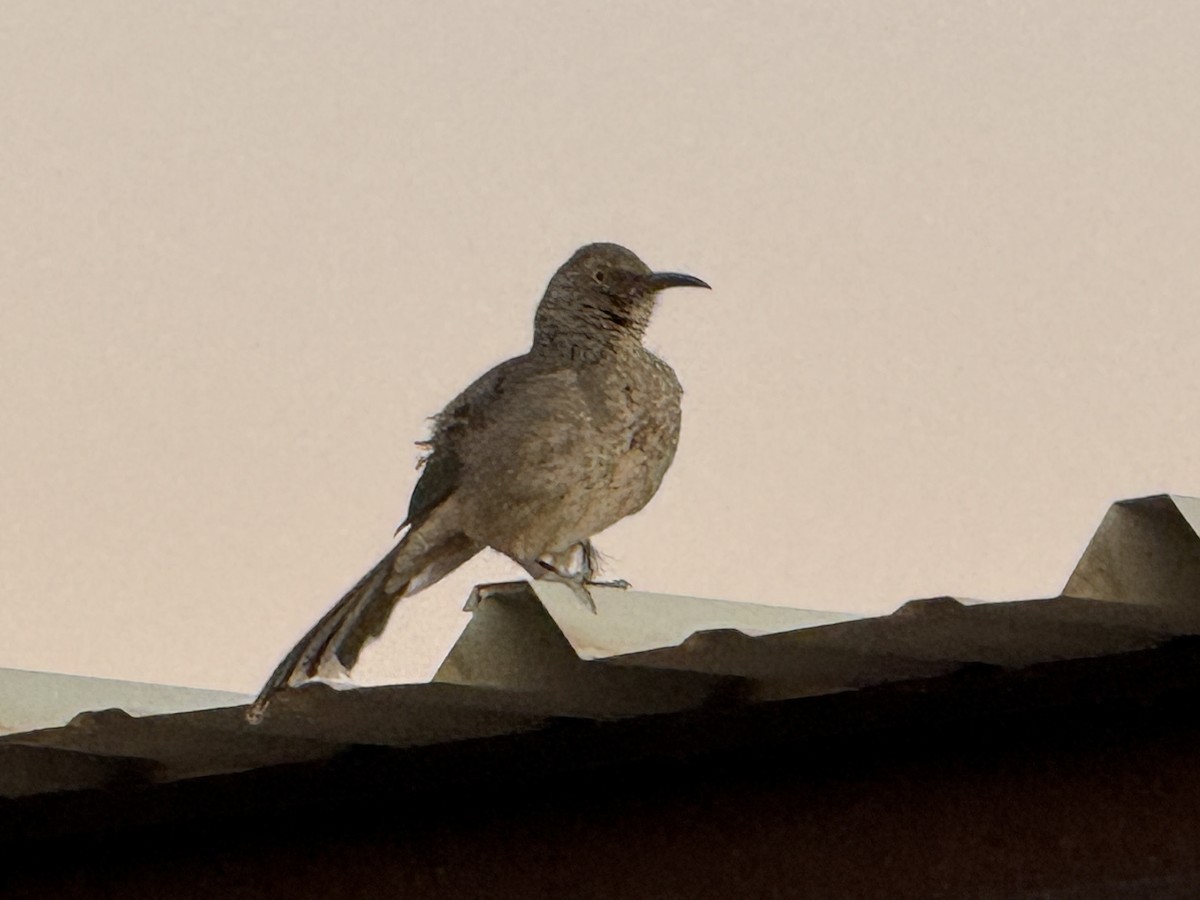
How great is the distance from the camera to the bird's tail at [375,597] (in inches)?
156

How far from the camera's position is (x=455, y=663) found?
109 inches

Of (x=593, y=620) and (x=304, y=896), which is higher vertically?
(x=593, y=620)

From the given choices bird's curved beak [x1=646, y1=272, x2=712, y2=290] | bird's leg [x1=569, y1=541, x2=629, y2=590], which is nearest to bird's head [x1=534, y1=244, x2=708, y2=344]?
bird's curved beak [x1=646, y1=272, x2=712, y2=290]

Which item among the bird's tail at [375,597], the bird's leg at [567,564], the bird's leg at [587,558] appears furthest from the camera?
the bird's leg at [587,558]

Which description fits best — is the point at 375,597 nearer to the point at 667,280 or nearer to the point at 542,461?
the point at 542,461

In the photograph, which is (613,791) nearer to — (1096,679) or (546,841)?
(546,841)

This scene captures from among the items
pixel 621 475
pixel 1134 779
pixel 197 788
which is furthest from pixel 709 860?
pixel 621 475

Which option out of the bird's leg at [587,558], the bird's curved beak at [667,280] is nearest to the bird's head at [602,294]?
the bird's curved beak at [667,280]

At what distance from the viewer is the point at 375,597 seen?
4.47m

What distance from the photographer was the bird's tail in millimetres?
3957

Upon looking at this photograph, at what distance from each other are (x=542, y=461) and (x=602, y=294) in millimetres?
717

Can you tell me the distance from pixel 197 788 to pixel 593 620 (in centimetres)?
88

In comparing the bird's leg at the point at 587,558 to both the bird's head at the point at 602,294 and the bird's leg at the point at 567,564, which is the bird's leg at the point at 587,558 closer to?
the bird's leg at the point at 567,564

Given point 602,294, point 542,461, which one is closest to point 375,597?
point 542,461
